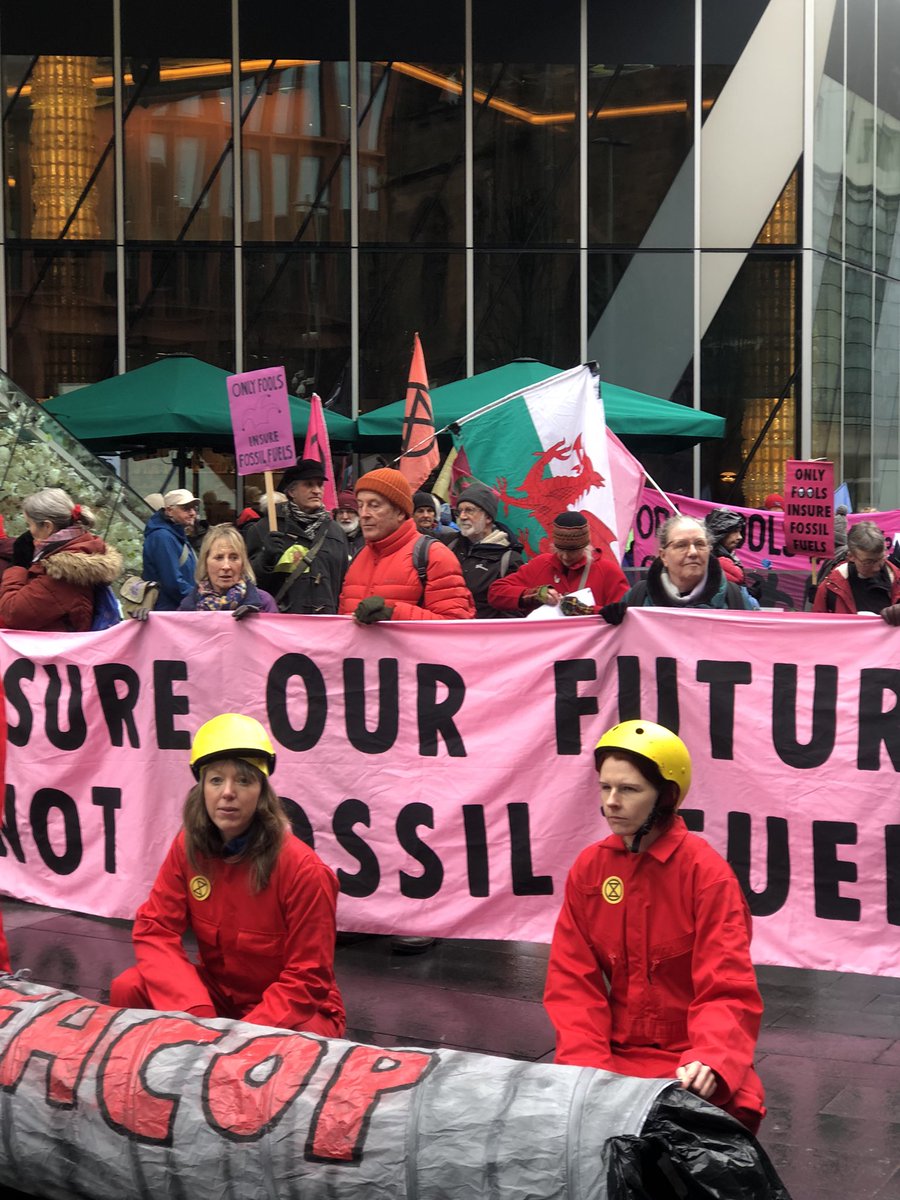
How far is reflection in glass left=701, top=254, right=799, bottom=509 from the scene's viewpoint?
66.5 ft

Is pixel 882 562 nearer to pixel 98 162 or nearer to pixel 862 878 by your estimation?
pixel 862 878

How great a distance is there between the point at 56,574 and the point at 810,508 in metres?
5.15

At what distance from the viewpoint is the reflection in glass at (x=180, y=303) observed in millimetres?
19719

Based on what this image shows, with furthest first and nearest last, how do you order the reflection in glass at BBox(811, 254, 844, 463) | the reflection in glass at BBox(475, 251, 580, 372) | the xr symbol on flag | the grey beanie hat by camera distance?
the reflection in glass at BBox(811, 254, 844, 463) → the reflection in glass at BBox(475, 251, 580, 372) → the xr symbol on flag → the grey beanie hat

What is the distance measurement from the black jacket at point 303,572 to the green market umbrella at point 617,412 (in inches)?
233

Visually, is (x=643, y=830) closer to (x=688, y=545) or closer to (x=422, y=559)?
(x=688, y=545)

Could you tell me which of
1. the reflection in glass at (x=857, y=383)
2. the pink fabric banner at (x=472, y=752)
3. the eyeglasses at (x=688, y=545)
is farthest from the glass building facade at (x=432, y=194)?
the eyeglasses at (x=688, y=545)

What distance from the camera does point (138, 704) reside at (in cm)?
673

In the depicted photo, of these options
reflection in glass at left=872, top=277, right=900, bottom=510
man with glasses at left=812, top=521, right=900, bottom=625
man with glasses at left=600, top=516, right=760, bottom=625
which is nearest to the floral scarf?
man with glasses at left=600, top=516, right=760, bottom=625

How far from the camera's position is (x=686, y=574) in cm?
650

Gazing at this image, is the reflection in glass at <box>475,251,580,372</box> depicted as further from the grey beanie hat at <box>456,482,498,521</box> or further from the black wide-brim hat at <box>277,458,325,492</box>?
the grey beanie hat at <box>456,482,498,521</box>

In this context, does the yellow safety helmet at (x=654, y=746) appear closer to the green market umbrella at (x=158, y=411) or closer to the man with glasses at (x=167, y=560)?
the man with glasses at (x=167, y=560)

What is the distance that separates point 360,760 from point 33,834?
1.65 meters

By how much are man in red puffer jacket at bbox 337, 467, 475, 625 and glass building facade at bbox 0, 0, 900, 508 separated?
13223 millimetres
